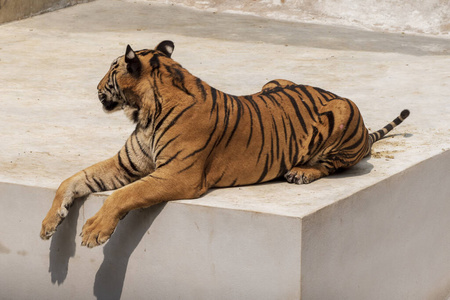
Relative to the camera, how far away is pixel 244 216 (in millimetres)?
3480

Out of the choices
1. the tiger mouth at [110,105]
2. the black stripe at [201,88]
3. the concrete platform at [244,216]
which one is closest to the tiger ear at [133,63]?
the tiger mouth at [110,105]

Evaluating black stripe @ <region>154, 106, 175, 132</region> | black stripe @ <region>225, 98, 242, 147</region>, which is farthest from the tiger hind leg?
black stripe @ <region>154, 106, 175, 132</region>

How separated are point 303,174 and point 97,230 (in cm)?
116

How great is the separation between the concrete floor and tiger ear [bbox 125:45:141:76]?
70cm

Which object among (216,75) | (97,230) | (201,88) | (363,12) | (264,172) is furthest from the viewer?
(363,12)

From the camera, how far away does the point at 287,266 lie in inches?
135

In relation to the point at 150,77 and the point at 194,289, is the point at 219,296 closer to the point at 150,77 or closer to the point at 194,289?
the point at 194,289

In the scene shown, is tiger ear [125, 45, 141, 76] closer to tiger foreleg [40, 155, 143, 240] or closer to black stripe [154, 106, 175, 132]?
black stripe [154, 106, 175, 132]

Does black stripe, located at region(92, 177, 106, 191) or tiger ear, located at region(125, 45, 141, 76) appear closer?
tiger ear, located at region(125, 45, 141, 76)

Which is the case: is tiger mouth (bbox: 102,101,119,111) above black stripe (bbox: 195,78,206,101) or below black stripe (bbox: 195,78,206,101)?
below

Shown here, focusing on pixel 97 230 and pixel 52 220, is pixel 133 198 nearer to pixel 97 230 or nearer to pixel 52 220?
pixel 97 230

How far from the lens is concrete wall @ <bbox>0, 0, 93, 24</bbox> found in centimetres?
1003

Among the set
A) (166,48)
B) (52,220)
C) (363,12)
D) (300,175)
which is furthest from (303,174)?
(363,12)

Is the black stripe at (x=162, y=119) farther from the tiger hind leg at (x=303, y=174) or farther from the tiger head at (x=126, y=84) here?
the tiger hind leg at (x=303, y=174)
